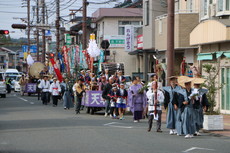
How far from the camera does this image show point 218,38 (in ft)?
83.9

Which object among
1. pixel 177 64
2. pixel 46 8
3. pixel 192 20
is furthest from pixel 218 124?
pixel 46 8

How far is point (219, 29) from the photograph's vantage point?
83.5 feet

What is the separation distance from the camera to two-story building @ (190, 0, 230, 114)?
1005 inches

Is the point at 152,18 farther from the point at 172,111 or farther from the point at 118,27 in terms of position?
the point at 172,111

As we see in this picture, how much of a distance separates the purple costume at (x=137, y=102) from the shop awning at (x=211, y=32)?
15.6 feet

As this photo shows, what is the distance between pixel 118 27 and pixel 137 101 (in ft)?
111

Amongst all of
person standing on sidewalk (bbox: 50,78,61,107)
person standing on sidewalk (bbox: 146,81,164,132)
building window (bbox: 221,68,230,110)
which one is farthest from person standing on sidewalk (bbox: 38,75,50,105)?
person standing on sidewalk (bbox: 146,81,164,132)

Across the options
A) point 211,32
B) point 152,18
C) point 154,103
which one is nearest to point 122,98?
point 211,32

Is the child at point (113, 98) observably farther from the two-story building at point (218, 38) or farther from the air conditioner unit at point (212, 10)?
the air conditioner unit at point (212, 10)

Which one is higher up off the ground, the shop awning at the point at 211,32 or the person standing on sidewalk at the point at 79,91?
the shop awning at the point at 211,32

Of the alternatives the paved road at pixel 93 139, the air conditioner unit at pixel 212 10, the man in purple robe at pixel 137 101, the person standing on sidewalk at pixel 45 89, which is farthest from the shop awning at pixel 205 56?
the person standing on sidewalk at pixel 45 89

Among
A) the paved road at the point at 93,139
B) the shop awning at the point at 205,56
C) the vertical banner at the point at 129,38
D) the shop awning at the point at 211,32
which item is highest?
the vertical banner at the point at 129,38

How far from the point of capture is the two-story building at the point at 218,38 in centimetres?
2553

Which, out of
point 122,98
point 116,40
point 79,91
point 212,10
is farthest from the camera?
point 116,40
